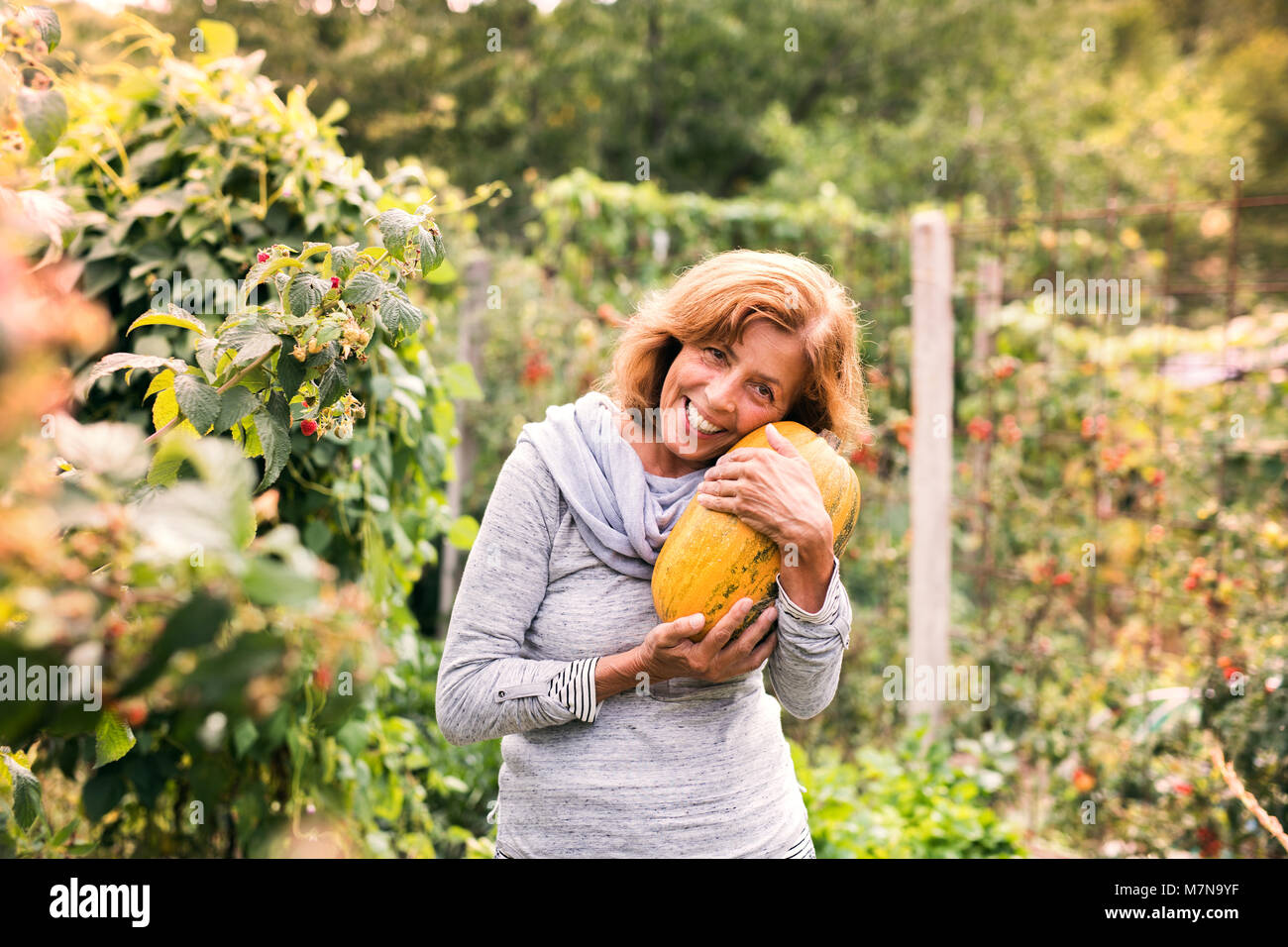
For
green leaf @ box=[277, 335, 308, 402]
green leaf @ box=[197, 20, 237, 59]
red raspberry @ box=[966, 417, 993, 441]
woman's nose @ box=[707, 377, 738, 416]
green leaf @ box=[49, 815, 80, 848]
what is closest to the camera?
green leaf @ box=[277, 335, 308, 402]

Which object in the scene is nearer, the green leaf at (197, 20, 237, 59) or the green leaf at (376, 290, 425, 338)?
the green leaf at (376, 290, 425, 338)

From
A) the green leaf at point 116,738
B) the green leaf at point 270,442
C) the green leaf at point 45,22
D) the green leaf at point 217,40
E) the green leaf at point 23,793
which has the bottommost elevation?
the green leaf at point 23,793

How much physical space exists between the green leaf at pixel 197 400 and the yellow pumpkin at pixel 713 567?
2.37 feet

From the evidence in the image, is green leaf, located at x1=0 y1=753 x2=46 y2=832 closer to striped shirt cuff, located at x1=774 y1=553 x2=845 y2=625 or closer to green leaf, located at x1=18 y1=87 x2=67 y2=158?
green leaf, located at x1=18 y1=87 x2=67 y2=158

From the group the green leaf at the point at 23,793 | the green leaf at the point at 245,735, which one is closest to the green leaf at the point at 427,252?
the green leaf at the point at 23,793

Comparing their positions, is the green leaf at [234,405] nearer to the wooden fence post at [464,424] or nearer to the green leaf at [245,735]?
Answer: the green leaf at [245,735]

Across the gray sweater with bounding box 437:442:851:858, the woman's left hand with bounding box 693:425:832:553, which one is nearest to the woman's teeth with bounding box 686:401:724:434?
the woman's left hand with bounding box 693:425:832:553

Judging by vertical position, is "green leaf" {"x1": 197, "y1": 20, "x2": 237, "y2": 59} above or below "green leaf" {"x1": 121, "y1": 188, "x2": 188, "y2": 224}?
above

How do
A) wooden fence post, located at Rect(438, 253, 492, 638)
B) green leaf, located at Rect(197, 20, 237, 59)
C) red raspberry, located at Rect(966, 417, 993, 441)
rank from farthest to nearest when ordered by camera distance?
wooden fence post, located at Rect(438, 253, 492, 638)
red raspberry, located at Rect(966, 417, 993, 441)
green leaf, located at Rect(197, 20, 237, 59)

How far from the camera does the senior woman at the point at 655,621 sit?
1.40m

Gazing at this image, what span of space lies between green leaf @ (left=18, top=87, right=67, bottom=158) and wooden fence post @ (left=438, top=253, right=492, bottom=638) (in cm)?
328

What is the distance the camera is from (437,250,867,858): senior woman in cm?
140

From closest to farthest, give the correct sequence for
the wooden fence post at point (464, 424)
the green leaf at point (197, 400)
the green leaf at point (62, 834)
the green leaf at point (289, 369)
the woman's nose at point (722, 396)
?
the green leaf at point (197, 400) < the green leaf at point (289, 369) < the woman's nose at point (722, 396) < the green leaf at point (62, 834) < the wooden fence post at point (464, 424)
